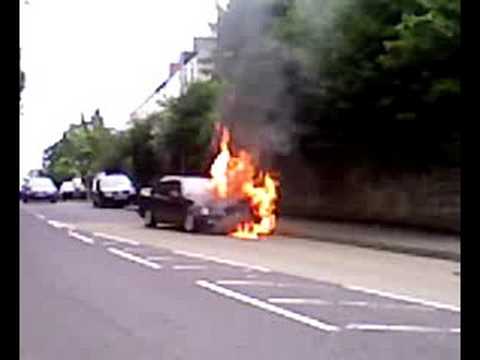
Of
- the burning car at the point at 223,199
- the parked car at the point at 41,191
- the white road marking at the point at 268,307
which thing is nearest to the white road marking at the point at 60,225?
the burning car at the point at 223,199

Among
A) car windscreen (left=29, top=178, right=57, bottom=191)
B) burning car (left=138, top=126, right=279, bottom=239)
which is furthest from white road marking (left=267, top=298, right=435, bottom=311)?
car windscreen (left=29, top=178, right=57, bottom=191)

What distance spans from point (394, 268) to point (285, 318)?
627cm

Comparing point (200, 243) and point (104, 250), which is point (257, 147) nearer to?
point (200, 243)

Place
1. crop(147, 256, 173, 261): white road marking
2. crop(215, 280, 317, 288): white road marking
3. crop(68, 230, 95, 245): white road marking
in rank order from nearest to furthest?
crop(215, 280, 317, 288): white road marking → crop(147, 256, 173, 261): white road marking → crop(68, 230, 95, 245): white road marking

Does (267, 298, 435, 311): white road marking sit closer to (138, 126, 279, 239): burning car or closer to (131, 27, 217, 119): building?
(138, 126, 279, 239): burning car

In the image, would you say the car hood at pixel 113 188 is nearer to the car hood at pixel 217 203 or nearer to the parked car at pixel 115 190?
the parked car at pixel 115 190

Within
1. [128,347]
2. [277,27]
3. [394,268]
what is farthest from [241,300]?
[277,27]

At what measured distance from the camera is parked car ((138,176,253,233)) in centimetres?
2322

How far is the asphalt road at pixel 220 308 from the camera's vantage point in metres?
7.18

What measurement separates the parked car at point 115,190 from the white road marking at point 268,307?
26449 mm

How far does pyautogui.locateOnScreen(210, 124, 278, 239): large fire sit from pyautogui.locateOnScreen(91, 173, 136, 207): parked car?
33.8 feet
